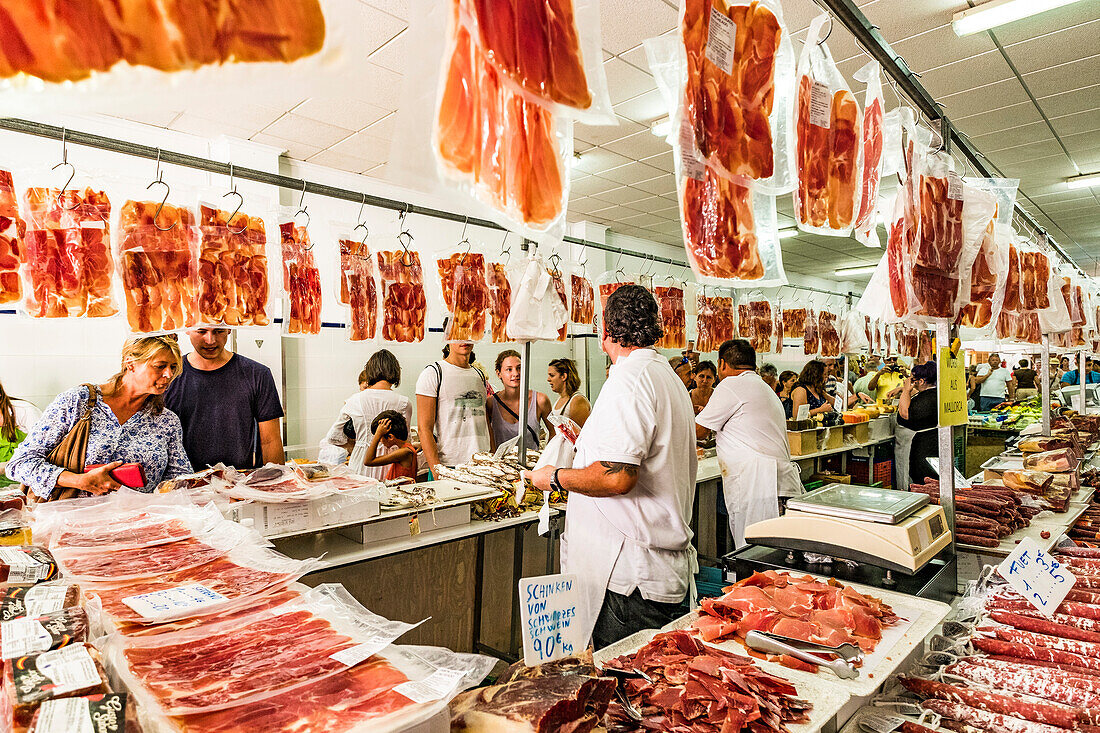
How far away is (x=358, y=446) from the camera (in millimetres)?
5004

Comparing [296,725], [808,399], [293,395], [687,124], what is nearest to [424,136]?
[687,124]

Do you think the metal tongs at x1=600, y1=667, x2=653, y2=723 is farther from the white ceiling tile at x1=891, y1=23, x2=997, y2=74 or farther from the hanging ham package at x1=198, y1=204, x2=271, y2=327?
the white ceiling tile at x1=891, y1=23, x2=997, y2=74

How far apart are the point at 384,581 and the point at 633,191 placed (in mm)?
5884

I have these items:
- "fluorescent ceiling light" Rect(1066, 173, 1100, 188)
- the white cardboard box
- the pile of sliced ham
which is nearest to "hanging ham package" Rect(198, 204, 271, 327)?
the white cardboard box

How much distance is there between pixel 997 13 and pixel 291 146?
5.58 meters

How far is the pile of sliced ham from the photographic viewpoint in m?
1.77

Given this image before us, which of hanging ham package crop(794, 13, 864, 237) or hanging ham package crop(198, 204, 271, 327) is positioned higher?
hanging ham package crop(794, 13, 864, 237)

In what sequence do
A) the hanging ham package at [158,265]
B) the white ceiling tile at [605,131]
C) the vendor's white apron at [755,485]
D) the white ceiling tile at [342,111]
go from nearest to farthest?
the hanging ham package at [158,265] < the vendor's white apron at [755,485] < the white ceiling tile at [342,111] < the white ceiling tile at [605,131]

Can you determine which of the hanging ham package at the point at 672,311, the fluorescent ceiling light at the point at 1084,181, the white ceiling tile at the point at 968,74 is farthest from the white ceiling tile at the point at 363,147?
the fluorescent ceiling light at the point at 1084,181

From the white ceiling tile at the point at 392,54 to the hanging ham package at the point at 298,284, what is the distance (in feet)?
6.08

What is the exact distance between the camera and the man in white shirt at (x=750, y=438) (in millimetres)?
4449

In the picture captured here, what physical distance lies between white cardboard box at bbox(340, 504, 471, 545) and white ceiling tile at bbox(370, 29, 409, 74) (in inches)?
113

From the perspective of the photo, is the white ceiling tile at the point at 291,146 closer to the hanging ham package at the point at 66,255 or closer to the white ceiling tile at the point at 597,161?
the white ceiling tile at the point at 597,161

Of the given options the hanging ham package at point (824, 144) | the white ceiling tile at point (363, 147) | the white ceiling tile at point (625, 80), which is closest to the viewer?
the hanging ham package at point (824, 144)
